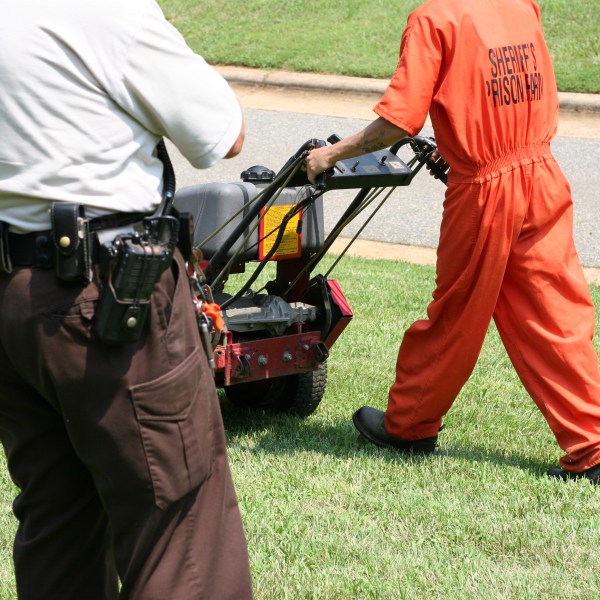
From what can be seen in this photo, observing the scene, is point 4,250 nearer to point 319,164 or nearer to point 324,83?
point 319,164

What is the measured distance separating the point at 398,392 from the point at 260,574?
119 centimetres

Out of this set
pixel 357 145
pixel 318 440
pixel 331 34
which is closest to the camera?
pixel 357 145

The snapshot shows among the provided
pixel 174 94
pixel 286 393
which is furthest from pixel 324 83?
pixel 174 94

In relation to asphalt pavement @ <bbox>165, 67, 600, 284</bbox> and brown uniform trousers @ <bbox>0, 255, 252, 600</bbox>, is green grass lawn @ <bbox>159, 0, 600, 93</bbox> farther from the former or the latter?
brown uniform trousers @ <bbox>0, 255, 252, 600</bbox>

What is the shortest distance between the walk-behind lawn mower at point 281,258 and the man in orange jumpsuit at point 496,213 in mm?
231

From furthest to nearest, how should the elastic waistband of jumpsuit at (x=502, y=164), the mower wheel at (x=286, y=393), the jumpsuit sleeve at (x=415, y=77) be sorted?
the mower wheel at (x=286, y=393) < the elastic waistband of jumpsuit at (x=502, y=164) < the jumpsuit sleeve at (x=415, y=77)

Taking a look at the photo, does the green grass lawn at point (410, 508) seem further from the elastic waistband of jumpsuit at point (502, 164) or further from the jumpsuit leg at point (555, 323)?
the elastic waistband of jumpsuit at point (502, 164)

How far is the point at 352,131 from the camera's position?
10.8m

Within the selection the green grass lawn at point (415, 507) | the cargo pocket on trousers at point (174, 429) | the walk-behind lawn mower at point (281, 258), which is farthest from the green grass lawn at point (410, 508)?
the cargo pocket on trousers at point (174, 429)

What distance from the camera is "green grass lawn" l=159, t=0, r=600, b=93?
1281 centimetres

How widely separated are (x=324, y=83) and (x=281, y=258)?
865 cm

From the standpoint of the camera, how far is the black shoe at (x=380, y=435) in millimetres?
4219

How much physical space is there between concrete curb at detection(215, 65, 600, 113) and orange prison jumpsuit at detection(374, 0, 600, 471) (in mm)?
8031

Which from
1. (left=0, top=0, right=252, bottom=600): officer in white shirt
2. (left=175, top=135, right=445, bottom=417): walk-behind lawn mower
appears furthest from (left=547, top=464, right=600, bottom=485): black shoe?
(left=0, top=0, right=252, bottom=600): officer in white shirt
